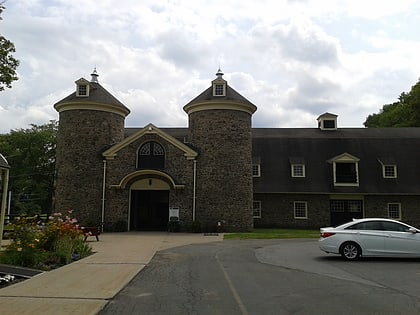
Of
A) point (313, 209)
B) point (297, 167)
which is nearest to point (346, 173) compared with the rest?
point (297, 167)

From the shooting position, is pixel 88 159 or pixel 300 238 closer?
pixel 300 238

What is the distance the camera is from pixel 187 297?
27.3 ft

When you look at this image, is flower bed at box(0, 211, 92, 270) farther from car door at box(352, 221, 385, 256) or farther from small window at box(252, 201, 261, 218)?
small window at box(252, 201, 261, 218)

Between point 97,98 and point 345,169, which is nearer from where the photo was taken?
point 97,98

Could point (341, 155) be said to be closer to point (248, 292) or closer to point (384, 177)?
point (384, 177)

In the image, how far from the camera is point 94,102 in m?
31.2

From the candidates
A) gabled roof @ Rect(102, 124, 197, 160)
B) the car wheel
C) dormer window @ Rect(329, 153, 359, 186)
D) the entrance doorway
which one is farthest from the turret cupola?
the car wheel

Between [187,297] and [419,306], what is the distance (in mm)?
4189

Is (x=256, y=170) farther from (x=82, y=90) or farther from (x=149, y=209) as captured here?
(x=82, y=90)

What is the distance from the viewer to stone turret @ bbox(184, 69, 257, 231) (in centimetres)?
2948

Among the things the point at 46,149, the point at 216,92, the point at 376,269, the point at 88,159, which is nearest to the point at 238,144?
the point at 216,92

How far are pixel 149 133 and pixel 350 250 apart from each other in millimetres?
18863

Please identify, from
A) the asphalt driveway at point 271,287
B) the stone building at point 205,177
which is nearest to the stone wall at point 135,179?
the stone building at point 205,177

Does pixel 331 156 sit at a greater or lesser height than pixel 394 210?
greater
